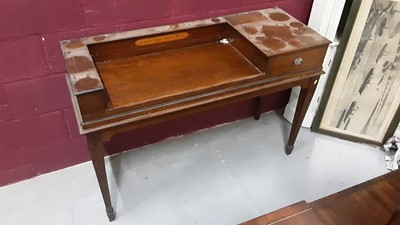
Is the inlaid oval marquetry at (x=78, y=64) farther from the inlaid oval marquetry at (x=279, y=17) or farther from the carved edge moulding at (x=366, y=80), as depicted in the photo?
the carved edge moulding at (x=366, y=80)

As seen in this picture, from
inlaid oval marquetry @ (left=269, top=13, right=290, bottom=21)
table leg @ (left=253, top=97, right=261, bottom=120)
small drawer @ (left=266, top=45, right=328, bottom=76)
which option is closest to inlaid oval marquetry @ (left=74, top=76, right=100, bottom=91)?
small drawer @ (left=266, top=45, right=328, bottom=76)

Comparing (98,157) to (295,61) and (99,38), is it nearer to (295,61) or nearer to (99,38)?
(99,38)

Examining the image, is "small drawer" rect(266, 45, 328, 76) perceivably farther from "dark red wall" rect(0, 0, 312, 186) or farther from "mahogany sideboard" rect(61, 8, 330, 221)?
"dark red wall" rect(0, 0, 312, 186)

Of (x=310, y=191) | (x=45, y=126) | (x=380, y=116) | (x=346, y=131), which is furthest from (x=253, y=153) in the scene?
(x=45, y=126)

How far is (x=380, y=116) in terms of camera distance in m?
2.01

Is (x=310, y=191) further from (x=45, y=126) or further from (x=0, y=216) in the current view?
(x=0, y=216)

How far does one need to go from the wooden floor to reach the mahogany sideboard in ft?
1.65

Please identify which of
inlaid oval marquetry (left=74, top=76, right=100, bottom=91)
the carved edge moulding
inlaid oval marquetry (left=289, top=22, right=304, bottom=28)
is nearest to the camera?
inlaid oval marquetry (left=74, top=76, right=100, bottom=91)

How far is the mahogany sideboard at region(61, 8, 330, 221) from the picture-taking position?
124 cm

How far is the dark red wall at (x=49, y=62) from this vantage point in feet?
4.56

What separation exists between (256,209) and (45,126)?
1.12 meters

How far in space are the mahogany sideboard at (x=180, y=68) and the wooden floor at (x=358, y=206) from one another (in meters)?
0.50

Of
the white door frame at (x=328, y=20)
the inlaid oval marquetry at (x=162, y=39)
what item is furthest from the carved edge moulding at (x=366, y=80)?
the inlaid oval marquetry at (x=162, y=39)

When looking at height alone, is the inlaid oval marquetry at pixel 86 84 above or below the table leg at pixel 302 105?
above
